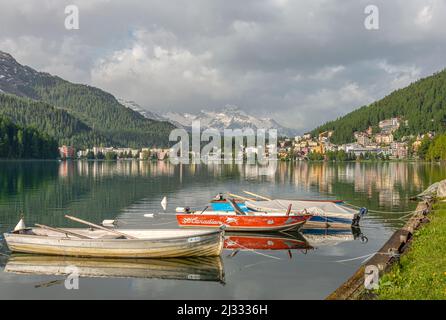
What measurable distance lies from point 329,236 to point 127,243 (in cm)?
1733

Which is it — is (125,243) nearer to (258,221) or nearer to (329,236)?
(258,221)

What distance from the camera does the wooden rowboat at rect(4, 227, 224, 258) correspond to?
26969mm

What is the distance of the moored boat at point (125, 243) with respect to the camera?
88.5 feet

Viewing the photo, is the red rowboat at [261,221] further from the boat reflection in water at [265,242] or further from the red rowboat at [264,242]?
the red rowboat at [264,242]

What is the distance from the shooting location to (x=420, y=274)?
1786 centimetres

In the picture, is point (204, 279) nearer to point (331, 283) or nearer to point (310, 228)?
point (331, 283)

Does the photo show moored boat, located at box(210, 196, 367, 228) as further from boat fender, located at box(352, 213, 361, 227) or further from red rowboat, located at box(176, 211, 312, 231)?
red rowboat, located at box(176, 211, 312, 231)

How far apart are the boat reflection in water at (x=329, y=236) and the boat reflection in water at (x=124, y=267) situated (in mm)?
9759

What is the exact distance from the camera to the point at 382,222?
1683 inches

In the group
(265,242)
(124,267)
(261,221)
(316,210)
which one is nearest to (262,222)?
(261,221)

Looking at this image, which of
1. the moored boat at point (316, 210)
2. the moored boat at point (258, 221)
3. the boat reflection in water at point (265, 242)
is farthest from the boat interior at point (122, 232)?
the moored boat at point (316, 210)

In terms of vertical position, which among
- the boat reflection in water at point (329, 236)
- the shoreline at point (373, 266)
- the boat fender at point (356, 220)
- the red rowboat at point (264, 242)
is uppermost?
the shoreline at point (373, 266)
